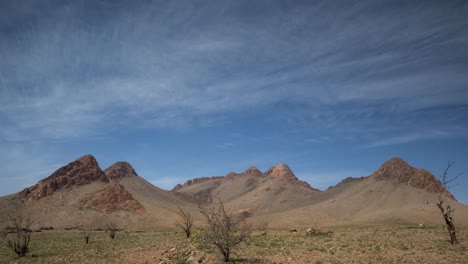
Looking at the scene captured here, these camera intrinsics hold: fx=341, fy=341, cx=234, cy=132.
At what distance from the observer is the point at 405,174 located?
12875cm

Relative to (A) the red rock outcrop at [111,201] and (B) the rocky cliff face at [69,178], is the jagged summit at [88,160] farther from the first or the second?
(A) the red rock outcrop at [111,201]

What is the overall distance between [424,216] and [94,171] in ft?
325

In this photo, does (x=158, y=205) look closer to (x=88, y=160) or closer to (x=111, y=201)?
(x=111, y=201)

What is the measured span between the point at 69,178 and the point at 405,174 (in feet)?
389

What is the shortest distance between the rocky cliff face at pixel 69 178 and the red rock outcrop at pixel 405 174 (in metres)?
105

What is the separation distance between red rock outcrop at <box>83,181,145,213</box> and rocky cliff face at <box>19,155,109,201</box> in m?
12.4

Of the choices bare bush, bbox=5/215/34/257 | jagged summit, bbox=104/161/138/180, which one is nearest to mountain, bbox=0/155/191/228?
bare bush, bbox=5/215/34/257

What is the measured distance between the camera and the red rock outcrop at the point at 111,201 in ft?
306

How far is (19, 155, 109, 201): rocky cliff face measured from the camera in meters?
98.1

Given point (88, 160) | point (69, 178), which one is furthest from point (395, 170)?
point (69, 178)

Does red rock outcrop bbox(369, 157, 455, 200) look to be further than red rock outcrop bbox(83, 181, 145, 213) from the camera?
Yes

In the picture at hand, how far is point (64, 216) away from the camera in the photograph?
84.0 meters

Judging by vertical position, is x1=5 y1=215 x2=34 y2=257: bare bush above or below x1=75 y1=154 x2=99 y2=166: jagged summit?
below

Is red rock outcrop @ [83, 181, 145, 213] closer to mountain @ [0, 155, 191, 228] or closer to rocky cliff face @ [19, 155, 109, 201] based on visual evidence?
mountain @ [0, 155, 191, 228]
